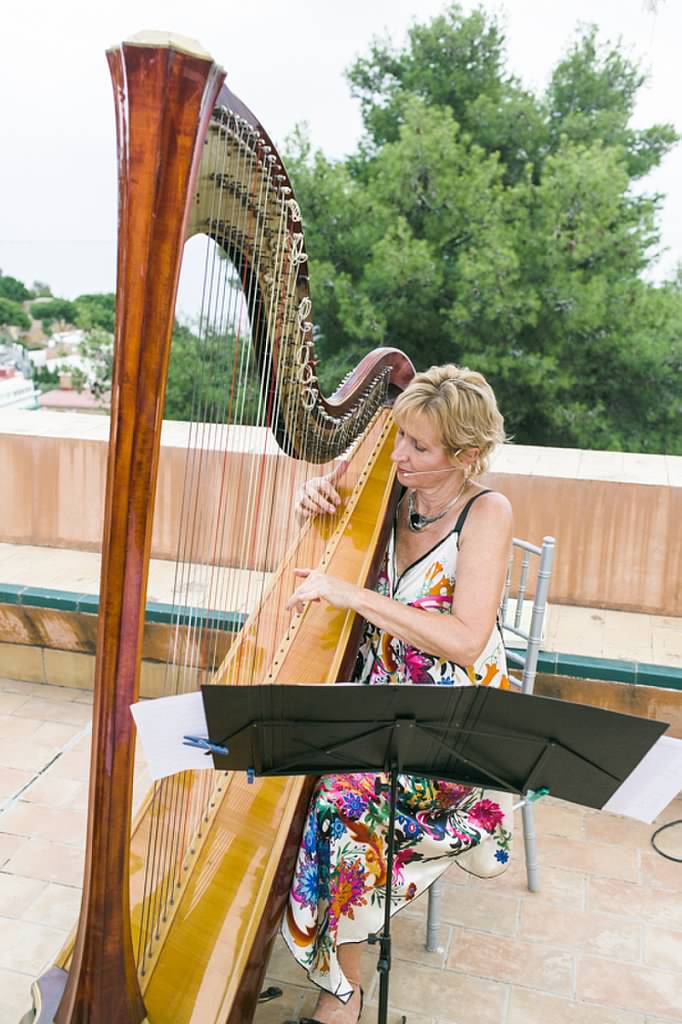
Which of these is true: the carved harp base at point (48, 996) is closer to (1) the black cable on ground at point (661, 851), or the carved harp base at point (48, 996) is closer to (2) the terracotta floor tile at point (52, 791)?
(2) the terracotta floor tile at point (52, 791)

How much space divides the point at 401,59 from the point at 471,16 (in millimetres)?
1327

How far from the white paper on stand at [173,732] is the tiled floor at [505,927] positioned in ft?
3.56

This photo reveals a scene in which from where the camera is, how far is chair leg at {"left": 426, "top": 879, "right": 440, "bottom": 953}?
2.54m

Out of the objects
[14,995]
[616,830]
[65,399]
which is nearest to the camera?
[14,995]

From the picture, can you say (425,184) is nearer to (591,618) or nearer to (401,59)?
(401,59)

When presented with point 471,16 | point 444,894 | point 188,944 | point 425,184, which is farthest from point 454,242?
point 188,944

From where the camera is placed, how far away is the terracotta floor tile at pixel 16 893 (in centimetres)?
265

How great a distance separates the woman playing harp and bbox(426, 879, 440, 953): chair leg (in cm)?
29

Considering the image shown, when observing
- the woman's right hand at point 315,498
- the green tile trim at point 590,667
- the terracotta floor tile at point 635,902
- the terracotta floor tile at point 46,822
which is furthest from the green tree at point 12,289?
the terracotta floor tile at point 635,902

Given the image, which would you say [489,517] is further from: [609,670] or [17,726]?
[17,726]

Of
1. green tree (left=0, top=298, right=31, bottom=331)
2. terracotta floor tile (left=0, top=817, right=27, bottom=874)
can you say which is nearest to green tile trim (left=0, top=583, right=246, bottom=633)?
terracotta floor tile (left=0, top=817, right=27, bottom=874)

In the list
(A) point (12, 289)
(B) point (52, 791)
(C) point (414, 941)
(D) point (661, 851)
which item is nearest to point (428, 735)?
(C) point (414, 941)

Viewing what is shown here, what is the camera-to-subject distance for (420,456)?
89.5 inches

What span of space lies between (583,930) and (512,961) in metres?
0.25
